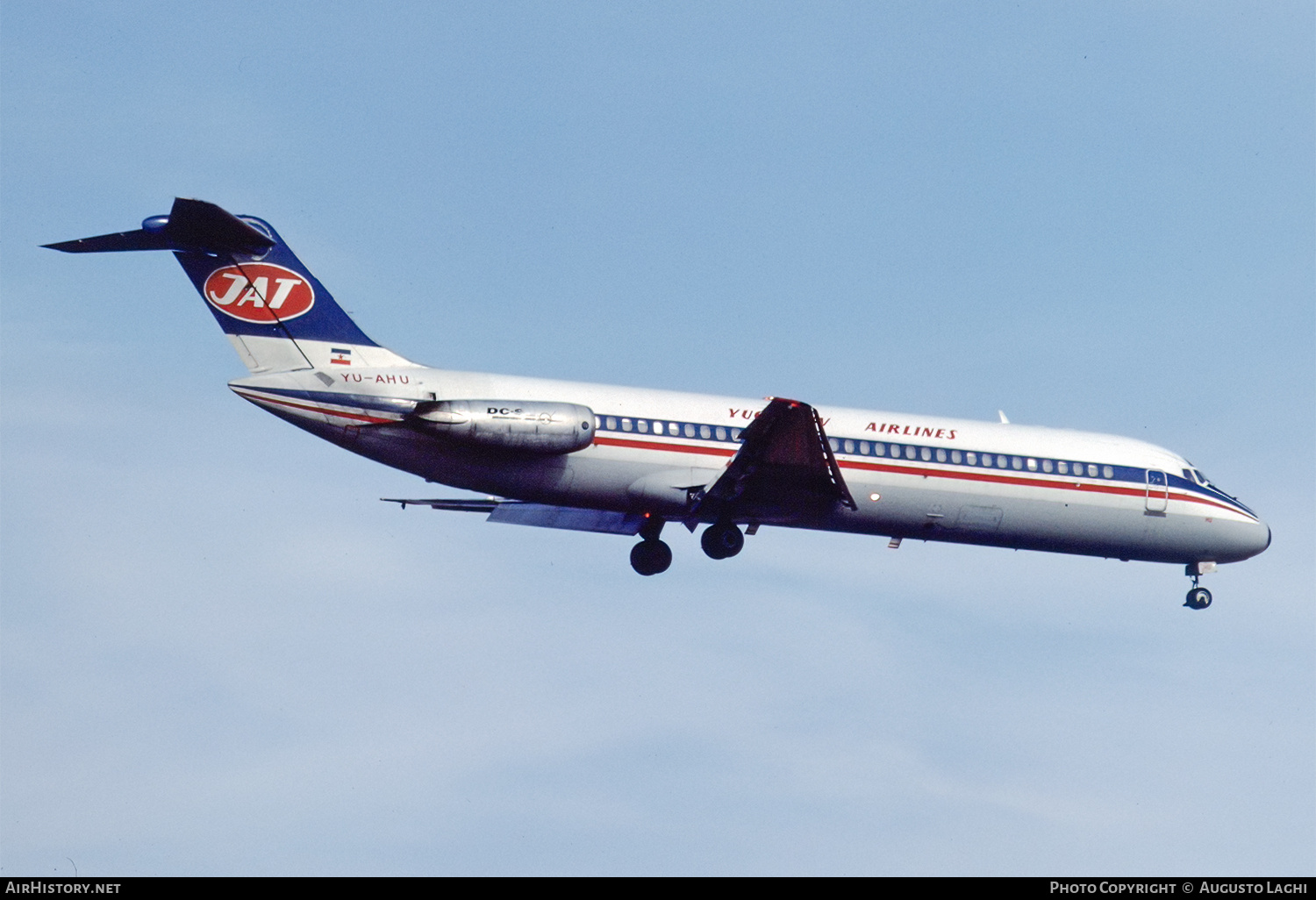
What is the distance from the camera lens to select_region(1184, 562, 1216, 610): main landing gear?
28.6 metres

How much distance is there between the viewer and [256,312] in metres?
24.1

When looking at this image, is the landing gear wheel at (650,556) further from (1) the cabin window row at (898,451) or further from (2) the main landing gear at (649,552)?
(1) the cabin window row at (898,451)

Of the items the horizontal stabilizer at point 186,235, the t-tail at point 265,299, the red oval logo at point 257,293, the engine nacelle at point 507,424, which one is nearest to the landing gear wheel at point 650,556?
the engine nacelle at point 507,424

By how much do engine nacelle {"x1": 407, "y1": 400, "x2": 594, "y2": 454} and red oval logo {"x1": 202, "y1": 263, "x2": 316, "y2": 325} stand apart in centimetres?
278

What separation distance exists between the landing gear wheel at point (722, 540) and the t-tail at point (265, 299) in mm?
6122

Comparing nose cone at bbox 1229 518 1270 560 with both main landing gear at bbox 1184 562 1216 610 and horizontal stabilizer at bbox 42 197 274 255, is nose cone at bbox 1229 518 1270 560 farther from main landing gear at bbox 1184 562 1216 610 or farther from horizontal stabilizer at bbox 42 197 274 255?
horizontal stabilizer at bbox 42 197 274 255

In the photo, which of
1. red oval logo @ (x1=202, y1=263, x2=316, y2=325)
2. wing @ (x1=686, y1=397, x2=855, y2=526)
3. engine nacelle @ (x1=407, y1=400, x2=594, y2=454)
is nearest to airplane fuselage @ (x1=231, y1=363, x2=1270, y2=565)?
wing @ (x1=686, y1=397, x2=855, y2=526)

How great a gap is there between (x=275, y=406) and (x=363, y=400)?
4.45 ft

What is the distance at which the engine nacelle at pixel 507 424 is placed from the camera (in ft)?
76.5

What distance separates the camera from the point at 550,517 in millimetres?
27641

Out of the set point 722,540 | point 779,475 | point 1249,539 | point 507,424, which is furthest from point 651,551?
point 1249,539

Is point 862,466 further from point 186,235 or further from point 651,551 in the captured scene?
point 186,235
